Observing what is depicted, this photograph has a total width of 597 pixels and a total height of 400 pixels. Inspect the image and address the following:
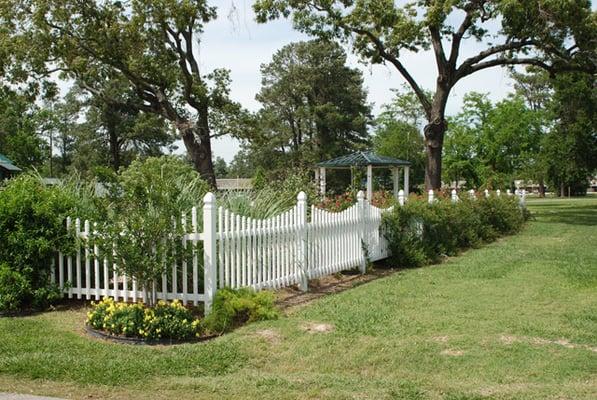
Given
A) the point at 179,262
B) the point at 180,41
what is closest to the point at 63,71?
the point at 180,41

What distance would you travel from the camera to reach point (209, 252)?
23.4 feet

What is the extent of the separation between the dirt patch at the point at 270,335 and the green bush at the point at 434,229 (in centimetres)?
611

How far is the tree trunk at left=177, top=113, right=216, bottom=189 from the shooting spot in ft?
Answer: 94.2

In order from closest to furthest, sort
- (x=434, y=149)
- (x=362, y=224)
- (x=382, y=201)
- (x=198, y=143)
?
(x=362, y=224) < (x=382, y=201) < (x=434, y=149) < (x=198, y=143)

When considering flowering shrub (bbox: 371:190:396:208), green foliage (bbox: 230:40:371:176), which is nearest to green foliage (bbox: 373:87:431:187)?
green foliage (bbox: 230:40:371:176)

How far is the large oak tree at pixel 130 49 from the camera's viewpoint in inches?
1050

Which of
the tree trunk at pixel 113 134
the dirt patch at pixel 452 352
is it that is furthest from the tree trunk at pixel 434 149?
the tree trunk at pixel 113 134

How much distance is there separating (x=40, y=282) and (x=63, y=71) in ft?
77.6

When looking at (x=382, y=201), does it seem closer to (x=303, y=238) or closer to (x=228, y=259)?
(x=303, y=238)

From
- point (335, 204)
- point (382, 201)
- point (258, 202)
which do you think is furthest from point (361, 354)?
point (382, 201)

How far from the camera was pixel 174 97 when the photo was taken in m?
31.8

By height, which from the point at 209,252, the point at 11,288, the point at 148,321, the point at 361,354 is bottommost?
the point at 361,354

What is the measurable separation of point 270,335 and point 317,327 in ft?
1.95

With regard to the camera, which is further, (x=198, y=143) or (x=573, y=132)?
(x=573, y=132)
